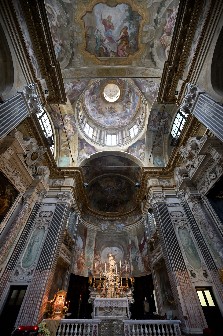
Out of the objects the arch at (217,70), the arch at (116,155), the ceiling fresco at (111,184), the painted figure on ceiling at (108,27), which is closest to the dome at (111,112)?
the arch at (116,155)

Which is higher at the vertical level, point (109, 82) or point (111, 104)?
point (109, 82)

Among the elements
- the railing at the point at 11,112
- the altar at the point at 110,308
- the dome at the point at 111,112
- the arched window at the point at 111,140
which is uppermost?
the dome at the point at 111,112

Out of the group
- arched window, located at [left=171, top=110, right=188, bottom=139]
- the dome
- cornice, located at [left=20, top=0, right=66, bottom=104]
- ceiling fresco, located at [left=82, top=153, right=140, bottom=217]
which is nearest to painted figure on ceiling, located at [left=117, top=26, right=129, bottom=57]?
the dome

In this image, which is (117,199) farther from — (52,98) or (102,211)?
(52,98)

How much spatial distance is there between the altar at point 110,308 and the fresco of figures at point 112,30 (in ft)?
52.3

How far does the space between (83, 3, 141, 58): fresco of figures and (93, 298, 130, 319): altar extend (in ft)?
A: 52.3

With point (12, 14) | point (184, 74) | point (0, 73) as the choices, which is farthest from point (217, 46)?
point (0, 73)

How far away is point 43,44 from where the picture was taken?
10.4 metres

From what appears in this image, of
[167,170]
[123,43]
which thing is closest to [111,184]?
[167,170]

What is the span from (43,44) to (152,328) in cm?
1525

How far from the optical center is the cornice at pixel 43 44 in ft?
30.4

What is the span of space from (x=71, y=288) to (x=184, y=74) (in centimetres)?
1673

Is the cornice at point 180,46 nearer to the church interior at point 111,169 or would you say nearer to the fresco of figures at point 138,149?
the church interior at point 111,169

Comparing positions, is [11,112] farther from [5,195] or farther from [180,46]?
[180,46]
